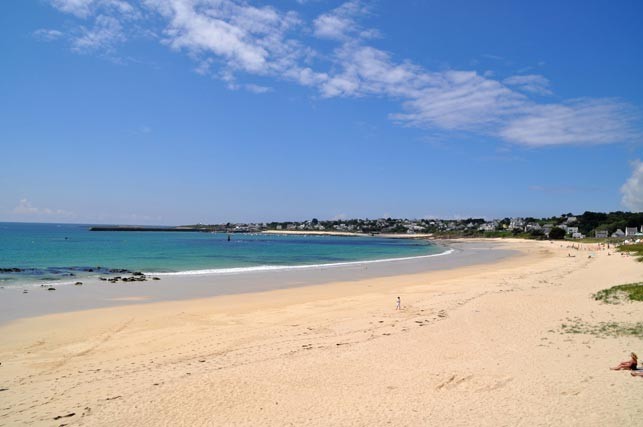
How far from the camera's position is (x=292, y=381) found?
825 centimetres

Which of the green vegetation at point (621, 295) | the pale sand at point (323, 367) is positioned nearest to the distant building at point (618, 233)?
the green vegetation at point (621, 295)

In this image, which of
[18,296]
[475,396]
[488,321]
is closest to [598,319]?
[488,321]

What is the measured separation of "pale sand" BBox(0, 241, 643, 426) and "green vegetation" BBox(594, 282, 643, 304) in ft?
1.99

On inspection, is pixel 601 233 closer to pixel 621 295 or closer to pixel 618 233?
pixel 618 233

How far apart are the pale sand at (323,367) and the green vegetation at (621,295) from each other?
1.99ft

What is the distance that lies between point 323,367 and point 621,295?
13401 mm

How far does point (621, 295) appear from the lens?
52.3 feet

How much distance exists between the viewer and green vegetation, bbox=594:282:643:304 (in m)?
15.0

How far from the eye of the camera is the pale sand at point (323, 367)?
22.3ft

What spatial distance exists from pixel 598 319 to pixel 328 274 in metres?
20.0

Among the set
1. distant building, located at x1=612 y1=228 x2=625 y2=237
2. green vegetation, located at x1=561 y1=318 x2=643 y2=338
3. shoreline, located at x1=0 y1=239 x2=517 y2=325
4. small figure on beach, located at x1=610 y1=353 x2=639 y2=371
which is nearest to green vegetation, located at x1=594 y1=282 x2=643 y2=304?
green vegetation, located at x1=561 y1=318 x2=643 y2=338

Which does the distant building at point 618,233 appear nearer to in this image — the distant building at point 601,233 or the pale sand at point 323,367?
the distant building at point 601,233

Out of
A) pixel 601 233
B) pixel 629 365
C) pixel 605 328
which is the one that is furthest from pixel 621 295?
pixel 601 233

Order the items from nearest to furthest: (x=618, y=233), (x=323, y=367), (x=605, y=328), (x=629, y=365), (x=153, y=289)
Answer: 1. (x=629, y=365)
2. (x=323, y=367)
3. (x=605, y=328)
4. (x=153, y=289)
5. (x=618, y=233)
